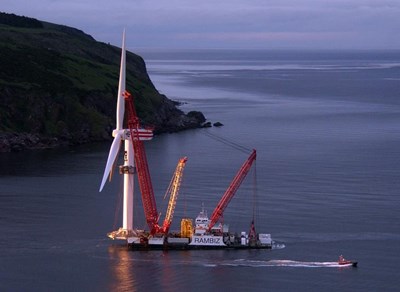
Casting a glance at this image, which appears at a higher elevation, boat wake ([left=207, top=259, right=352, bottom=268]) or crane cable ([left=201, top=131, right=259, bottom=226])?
crane cable ([left=201, top=131, right=259, bottom=226])

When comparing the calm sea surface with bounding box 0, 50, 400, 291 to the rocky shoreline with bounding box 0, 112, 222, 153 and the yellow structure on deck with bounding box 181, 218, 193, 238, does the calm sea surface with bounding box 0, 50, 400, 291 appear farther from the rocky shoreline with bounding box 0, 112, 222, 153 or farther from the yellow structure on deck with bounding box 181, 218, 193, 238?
the rocky shoreline with bounding box 0, 112, 222, 153

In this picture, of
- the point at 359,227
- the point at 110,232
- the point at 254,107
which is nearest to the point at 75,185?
the point at 110,232

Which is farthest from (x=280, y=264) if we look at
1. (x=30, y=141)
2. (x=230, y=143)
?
(x=30, y=141)

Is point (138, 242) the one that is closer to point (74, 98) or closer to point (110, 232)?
point (110, 232)

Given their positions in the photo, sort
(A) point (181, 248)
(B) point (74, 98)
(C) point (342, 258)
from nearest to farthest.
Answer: (C) point (342, 258)
(A) point (181, 248)
(B) point (74, 98)

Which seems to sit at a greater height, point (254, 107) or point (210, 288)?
point (254, 107)

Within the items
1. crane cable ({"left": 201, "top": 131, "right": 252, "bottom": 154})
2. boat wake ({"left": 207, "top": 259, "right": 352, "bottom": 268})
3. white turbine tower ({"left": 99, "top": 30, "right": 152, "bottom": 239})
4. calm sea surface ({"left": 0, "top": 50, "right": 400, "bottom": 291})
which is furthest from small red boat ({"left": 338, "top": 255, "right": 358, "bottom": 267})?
crane cable ({"left": 201, "top": 131, "right": 252, "bottom": 154})

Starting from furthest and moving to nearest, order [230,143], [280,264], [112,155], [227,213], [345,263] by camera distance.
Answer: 1. [230,143]
2. [227,213]
3. [112,155]
4. [280,264]
5. [345,263]

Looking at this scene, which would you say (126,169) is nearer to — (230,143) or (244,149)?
(244,149)
